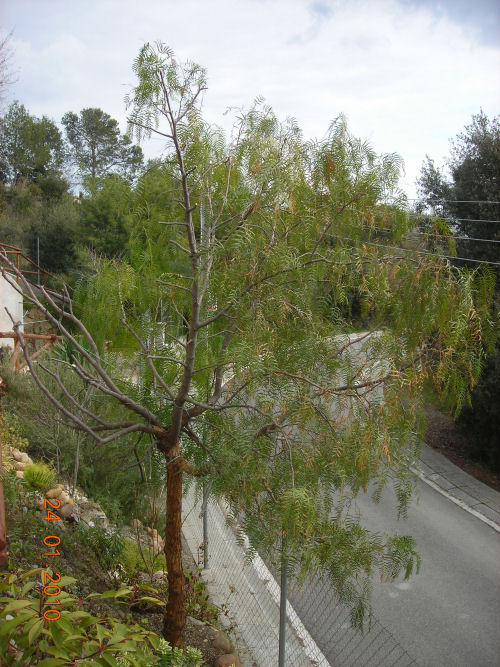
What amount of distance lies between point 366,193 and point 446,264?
1.97 feet

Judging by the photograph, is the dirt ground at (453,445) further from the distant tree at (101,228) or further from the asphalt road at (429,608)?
the distant tree at (101,228)

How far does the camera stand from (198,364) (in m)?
3.56

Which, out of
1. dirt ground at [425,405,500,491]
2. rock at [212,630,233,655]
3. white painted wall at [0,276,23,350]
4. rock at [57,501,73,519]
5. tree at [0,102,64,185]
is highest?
tree at [0,102,64,185]

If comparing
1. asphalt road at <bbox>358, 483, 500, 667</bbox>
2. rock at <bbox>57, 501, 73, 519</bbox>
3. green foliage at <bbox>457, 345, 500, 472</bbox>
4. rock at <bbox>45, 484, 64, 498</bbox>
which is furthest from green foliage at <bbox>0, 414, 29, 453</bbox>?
green foliage at <bbox>457, 345, 500, 472</bbox>

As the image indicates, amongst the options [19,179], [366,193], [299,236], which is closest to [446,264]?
[366,193]

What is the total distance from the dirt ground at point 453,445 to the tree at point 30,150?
15869 mm

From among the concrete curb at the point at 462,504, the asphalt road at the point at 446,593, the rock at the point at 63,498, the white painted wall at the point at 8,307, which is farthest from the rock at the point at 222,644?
the white painted wall at the point at 8,307

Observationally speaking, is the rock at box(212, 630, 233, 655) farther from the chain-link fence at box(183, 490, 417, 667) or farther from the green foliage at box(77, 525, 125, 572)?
the green foliage at box(77, 525, 125, 572)

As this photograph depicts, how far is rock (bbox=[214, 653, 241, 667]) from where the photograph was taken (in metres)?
3.94

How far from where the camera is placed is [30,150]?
18.8 metres

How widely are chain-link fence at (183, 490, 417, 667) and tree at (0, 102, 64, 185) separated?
16.4 metres

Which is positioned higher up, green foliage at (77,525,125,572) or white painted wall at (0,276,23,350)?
white painted wall at (0,276,23,350)

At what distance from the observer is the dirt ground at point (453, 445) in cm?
1065

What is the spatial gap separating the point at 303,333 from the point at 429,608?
4790mm
